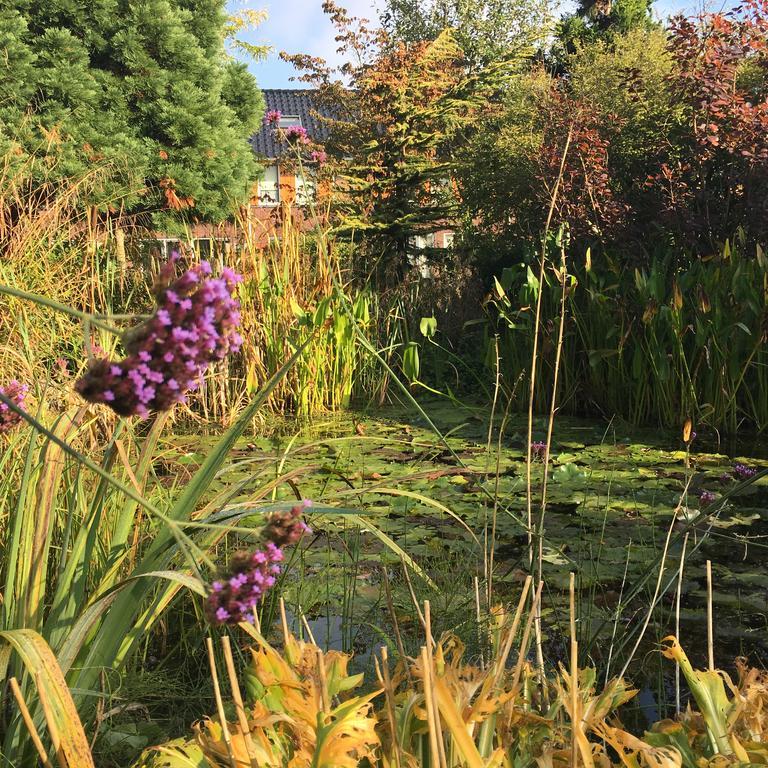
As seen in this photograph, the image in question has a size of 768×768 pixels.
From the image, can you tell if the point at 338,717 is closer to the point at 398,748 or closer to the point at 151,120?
the point at 398,748

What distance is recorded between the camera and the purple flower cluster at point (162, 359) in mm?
531

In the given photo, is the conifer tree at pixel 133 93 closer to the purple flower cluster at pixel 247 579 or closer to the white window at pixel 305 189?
the white window at pixel 305 189

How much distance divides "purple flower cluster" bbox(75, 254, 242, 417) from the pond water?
0.67m

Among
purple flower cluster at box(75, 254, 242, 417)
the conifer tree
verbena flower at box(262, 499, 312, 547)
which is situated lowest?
verbena flower at box(262, 499, 312, 547)

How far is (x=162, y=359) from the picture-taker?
542 millimetres

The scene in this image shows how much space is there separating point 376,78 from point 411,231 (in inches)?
77.1

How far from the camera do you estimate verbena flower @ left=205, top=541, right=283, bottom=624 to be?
0.59 metres

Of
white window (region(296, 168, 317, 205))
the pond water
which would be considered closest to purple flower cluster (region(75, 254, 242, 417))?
the pond water

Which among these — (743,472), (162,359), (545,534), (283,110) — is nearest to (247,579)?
(162,359)

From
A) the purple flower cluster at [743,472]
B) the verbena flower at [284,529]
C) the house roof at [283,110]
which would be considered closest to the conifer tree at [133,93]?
the purple flower cluster at [743,472]

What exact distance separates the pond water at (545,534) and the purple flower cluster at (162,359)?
0.67 metres

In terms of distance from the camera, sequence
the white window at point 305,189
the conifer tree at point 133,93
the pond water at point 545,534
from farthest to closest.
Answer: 1. the conifer tree at point 133,93
2. the pond water at point 545,534
3. the white window at point 305,189

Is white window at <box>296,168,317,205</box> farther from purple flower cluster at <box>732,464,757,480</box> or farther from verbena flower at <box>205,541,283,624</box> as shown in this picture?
purple flower cluster at <box>732,464,757,480</box>

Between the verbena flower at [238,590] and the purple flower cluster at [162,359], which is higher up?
the purple flower cluster at [162,359]
